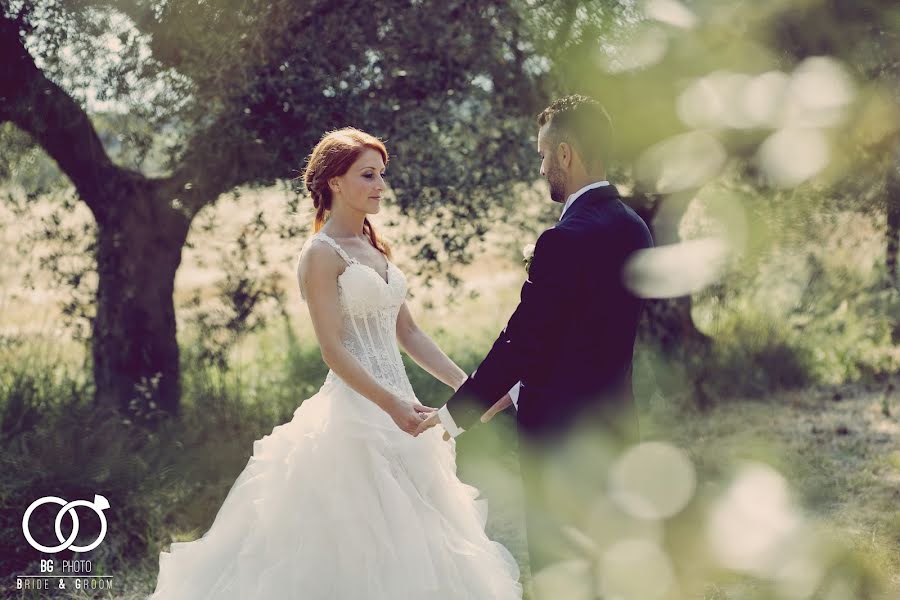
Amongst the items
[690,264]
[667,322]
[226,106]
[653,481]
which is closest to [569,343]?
[653,481]

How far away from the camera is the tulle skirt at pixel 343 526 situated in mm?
3389

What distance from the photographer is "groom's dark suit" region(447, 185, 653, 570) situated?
3.16 meters

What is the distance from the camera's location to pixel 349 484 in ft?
11.4

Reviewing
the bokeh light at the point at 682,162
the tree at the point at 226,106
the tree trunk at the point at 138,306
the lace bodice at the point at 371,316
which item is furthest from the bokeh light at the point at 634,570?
the bokeh light at the point at 682,162

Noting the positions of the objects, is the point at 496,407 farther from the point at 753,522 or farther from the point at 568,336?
the point at 753,522

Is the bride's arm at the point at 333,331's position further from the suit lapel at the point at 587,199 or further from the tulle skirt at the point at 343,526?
the suit lapel at the point at 587,199

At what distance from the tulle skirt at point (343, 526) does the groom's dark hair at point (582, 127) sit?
49.3 inches

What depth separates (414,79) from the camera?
619 centimetres

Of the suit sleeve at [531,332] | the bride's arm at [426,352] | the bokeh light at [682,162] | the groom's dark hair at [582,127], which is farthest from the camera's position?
the bokeh light at [682,162]

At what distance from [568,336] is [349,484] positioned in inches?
39.1

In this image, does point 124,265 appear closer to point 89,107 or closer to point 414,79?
point 89,107

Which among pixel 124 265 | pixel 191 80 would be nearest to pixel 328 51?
pixel 191 80

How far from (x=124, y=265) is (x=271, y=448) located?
135 inches

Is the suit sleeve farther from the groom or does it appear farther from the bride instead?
the bride
